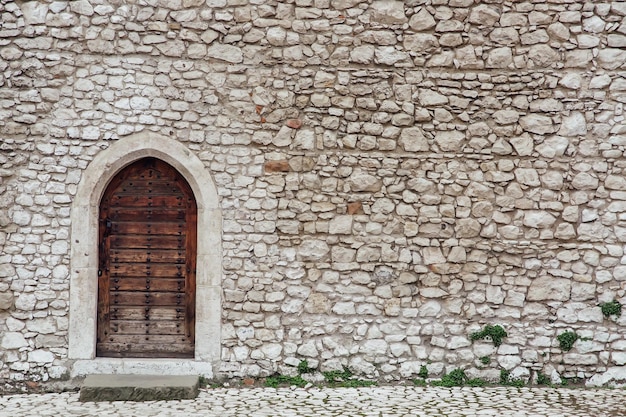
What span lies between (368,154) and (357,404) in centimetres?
237

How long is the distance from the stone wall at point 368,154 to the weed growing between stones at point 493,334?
0.22 ft

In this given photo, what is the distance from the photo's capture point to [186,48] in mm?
6359

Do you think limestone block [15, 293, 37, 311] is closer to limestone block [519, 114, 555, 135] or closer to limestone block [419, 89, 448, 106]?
limestone block [419, 89, 448, 106]

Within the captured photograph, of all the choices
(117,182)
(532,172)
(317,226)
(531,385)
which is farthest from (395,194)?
(117,182)

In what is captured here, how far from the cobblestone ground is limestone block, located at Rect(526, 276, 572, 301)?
0.87m

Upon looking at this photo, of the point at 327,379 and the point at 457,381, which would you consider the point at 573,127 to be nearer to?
the point at 457,381

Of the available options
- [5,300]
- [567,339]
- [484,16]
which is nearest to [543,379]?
[567,339]

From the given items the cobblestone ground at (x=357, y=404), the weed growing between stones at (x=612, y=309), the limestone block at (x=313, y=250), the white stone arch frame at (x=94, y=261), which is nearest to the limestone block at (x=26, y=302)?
the white stone arch frame at (x=94, y=261)

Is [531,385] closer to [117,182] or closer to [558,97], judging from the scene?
[558,97]

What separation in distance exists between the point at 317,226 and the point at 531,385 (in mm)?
2578

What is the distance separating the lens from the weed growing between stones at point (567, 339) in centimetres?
627

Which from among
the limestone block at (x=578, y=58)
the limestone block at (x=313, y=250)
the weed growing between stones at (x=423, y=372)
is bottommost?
the weed growing between stones at (x=423, y=372)

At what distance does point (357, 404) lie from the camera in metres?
5.63

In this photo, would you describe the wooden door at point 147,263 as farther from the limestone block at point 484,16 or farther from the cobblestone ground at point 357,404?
the limestone block at point 484,16
